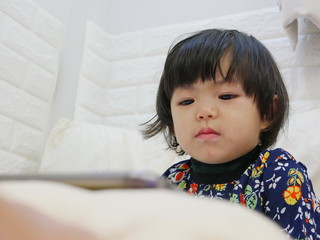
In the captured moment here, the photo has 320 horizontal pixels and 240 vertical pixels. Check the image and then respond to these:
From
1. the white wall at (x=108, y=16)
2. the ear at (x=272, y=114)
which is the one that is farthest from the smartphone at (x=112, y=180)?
the white wall at (x=108, y=16)

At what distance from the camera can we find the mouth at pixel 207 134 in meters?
1.07

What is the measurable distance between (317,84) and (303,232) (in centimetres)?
91

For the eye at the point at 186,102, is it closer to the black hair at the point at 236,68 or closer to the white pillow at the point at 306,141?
the black hair at the point at 236,68

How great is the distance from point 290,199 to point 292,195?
0.01 m

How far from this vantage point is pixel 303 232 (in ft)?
3.00

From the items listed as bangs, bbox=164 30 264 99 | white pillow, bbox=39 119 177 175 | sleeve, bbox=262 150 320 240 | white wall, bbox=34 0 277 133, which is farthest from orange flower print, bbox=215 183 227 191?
white wall, bbox=34 0 277 133

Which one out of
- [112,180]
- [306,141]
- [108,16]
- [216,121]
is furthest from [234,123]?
[108,16]

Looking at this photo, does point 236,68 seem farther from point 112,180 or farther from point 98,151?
point 112,180

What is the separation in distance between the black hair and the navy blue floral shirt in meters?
0.12

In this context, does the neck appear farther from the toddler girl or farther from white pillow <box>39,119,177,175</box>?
white pillow <box>39,119,177,175</box>

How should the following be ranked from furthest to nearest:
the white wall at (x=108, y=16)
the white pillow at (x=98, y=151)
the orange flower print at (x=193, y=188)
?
the white wall at (x=108, y=16) → the white pillow at (x=98, y=151) → the orange flower print at (x=193, y=188)

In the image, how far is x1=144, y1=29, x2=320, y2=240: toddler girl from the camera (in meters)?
1.02

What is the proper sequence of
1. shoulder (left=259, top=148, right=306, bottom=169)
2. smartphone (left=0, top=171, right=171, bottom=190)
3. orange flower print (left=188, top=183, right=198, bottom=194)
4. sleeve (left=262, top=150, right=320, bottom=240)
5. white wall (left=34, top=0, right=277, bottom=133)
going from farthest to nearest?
white wall (left=34, top=0, right=277, bottom=133), orange flower print (left=188, top=183, right=198, bottom=194), shoulder (left=259, top=148, right=306, bottom=169), sleeve (left=262, top=150, right=320, bottom=240), smartphone (left=0, top=171, right=171, bottom=190)

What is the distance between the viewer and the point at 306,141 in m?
1.41
